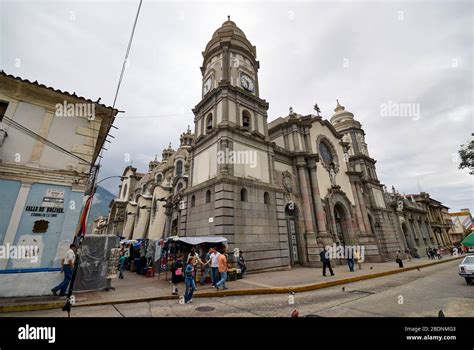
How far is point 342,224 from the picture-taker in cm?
2289

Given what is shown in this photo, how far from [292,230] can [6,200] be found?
17.5m

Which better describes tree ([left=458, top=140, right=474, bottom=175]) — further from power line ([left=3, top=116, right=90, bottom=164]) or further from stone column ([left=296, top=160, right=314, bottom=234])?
power line ([left=3, top=116, right=90, bottom=164])

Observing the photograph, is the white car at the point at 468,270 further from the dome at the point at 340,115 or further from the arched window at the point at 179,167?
the arched window at the point at 179,167

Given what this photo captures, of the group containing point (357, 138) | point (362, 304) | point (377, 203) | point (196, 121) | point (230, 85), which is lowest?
point (362, 304)

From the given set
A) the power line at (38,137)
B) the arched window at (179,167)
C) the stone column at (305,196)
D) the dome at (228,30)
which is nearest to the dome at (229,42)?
the dome at (228,30)

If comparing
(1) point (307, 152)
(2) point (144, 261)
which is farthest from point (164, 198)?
(1) point (307, 152)

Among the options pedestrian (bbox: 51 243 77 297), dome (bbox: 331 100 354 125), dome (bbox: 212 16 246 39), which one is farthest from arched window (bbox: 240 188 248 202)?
dome (bbox: 331 100 354 125)

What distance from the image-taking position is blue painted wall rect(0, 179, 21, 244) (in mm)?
7648

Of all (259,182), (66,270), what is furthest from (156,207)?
(66,270)

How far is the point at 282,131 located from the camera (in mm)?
22750

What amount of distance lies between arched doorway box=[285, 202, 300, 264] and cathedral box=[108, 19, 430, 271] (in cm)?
8

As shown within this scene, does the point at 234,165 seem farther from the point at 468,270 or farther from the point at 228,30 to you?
the point at 228,30
